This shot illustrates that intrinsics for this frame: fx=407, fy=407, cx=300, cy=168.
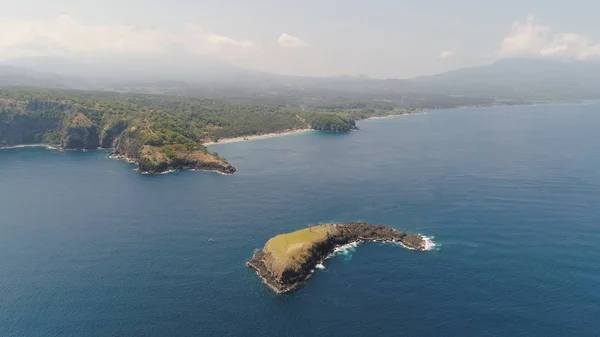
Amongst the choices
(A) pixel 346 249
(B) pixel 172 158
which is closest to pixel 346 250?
(A) pixel 346 249

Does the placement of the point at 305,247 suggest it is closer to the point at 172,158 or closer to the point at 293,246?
the point at 293,246

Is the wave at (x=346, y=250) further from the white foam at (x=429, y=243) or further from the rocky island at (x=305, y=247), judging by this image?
the white foam at (x=429, y=243)

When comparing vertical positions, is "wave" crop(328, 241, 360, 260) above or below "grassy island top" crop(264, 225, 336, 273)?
below

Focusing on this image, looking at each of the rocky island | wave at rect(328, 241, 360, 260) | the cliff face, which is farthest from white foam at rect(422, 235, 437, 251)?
the cliff face

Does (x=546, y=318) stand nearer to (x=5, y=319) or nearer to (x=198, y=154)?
(x=5, y=319)

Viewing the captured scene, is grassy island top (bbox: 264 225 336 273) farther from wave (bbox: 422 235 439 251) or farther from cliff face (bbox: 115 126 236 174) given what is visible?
cliff face (bbox: 115 126 236 174)

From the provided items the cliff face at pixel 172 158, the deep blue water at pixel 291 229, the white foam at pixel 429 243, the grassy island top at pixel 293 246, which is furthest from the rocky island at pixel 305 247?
the cliff face at pixel 172 158
